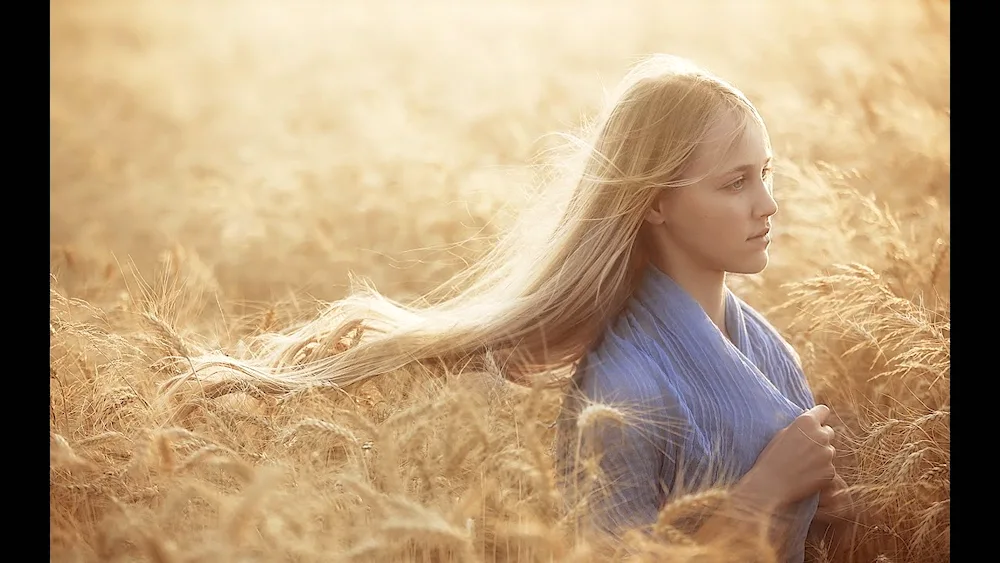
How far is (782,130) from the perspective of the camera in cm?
280

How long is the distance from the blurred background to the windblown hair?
81 cm

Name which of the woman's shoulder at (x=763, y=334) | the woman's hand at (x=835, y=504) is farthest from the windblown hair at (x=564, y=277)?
the woman's hand at (x=835, y=504)

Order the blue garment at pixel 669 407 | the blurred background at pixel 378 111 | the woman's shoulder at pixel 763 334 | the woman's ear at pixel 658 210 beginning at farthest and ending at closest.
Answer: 1. the blurred background at pixel 378 111
2. the woman's shoulder at pixel 763 334
3. the woman's ear at pixel 658 210
4. the blue garment at pixel 669 407

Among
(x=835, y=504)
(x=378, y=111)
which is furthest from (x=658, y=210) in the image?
(x=378, y=111)

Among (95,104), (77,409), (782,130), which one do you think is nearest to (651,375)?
(77,409)

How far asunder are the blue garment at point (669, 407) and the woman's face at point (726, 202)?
3.4 inches

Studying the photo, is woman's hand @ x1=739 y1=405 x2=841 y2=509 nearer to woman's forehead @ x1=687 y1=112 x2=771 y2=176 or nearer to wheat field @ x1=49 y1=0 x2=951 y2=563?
wheat field @ x1=49 y1=0 x2=951 y2=563

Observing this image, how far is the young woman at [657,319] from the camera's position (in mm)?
1507

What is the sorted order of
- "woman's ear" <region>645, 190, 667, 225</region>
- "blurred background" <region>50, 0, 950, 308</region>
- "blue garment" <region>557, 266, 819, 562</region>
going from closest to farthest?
"blue garment" <region>557, 266, 819, 562</region> < "woman's ear" <region>645, 190, 667, 225</region> < "blurred background" <region>50, 0, 950, 308</region>

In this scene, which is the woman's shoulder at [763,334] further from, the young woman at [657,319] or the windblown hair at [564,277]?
the windblown hair at [564,277]

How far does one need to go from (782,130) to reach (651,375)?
1494 millimetres

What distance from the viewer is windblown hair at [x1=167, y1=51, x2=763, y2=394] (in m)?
1.55

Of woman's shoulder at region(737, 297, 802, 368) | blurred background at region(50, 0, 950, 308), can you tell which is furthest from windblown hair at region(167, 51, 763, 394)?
blurred background at region(50, 0, 950, 308)

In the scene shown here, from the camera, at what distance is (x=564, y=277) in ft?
5.21
